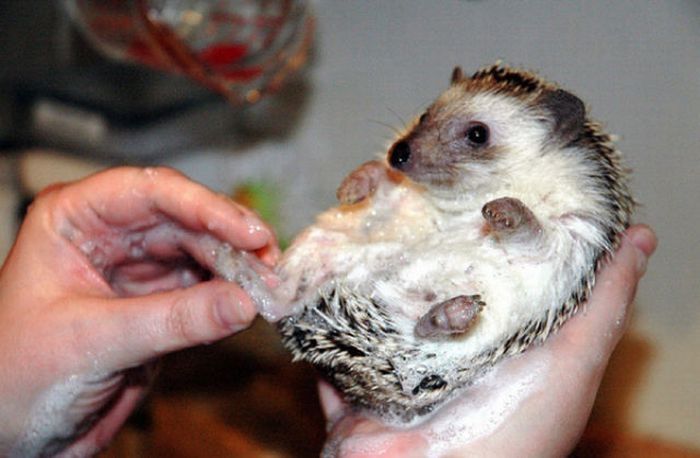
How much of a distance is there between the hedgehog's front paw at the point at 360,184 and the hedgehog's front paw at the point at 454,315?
0.48 m

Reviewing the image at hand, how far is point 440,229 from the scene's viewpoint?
235 centimetres

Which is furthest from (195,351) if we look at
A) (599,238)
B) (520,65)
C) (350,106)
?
(599,238)

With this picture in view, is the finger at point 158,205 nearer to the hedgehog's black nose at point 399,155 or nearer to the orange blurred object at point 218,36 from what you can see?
the hedgehog's black nose at point 399,155

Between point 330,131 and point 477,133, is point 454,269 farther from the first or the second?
point 330,131

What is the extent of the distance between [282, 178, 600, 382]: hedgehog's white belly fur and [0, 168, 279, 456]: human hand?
146 millimetres

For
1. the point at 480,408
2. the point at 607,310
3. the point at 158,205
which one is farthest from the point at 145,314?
the point at 607,310

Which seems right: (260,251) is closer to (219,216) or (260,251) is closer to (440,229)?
(219,216)

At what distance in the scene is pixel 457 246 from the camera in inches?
87.4

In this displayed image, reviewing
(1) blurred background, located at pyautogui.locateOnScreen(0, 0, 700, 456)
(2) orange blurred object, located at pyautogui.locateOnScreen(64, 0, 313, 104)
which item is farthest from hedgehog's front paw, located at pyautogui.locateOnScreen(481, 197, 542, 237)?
(2) orange blurred object, located at pyautogui.locateOnScreen(64, 0, 313, 104)

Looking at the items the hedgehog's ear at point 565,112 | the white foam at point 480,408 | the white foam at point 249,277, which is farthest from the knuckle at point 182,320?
the hedgehog's ear at point 565,112

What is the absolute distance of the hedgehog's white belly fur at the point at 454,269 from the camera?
2.11 metres

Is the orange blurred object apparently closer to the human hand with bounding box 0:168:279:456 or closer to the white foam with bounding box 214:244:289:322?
the human hand with bounding box 0:168:279:456

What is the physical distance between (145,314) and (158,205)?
36cm

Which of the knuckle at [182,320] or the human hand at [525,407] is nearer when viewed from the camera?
the knuckle at [182,320]
